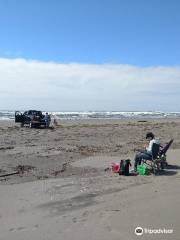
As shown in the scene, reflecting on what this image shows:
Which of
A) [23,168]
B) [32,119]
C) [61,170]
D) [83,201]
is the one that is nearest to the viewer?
[83,201]

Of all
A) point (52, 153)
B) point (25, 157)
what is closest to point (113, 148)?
point (52, 153)

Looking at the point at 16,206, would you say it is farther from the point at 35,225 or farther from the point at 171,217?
the point at 171,217

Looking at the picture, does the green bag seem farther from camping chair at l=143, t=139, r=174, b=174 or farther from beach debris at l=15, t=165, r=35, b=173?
beach debris at l=15, t=165, r=35, b=173

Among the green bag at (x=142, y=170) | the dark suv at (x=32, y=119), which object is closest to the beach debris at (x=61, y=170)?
the green bag at (x=142, y=170)

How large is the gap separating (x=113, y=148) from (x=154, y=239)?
13477mm

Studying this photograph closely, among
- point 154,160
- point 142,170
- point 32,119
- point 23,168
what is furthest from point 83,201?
point 32,119

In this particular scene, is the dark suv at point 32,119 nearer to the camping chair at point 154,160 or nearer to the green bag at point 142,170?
the camping chair at point 154,160

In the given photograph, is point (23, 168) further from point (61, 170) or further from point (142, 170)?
point (142, 170)

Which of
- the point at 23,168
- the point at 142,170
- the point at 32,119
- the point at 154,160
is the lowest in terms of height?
the point at 23,168

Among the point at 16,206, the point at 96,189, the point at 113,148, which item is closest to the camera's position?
the point at 16,206

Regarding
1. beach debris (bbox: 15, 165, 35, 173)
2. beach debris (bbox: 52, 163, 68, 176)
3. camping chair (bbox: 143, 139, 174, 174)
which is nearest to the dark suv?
beach debris (bbox: 52, 163, 68, 176)

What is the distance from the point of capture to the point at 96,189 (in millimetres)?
10516

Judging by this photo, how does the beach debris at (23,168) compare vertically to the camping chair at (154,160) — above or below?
below

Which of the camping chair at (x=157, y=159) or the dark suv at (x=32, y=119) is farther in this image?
the dark suv at (x=32, y=119)
